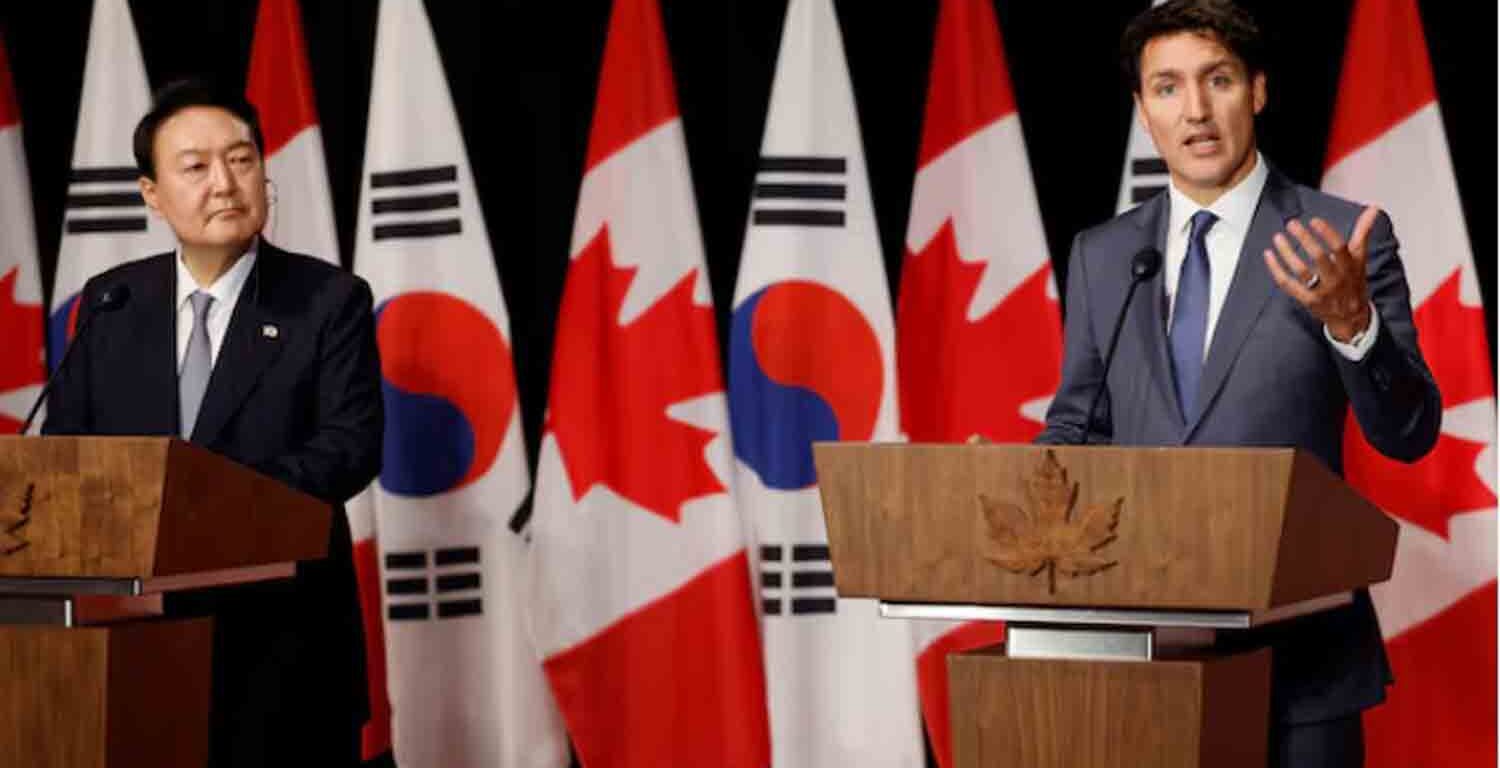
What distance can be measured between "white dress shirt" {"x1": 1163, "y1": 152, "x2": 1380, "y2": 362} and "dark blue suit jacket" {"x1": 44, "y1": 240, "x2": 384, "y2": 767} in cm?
144

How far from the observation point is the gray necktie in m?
3.67

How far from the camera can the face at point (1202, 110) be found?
298 centimetres

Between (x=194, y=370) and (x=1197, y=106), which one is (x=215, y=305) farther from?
(x=1197, y=106)

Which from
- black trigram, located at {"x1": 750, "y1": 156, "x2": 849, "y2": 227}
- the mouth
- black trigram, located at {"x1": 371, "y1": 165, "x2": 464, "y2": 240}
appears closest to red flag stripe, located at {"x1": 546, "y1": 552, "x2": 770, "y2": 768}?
black trigram, located at {"x1": 750, "y1": 156, "x2": 849, "y2": 227}

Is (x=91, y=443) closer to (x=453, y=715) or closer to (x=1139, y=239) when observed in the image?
(x=1139, y=239)

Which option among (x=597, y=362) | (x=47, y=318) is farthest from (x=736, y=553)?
(x=47, y=318)

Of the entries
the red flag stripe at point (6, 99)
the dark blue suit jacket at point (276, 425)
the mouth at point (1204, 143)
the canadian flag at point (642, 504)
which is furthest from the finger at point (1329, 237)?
the red flag stripe at point (6, 99)

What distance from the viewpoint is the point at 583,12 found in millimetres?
5352

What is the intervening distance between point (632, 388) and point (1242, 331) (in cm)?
239

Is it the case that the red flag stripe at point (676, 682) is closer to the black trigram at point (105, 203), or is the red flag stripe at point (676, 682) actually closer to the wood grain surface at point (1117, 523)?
the black trigram at point (105, 203)

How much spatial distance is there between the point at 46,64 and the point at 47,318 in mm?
688

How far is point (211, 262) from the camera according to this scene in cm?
377

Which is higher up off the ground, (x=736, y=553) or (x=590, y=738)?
(x=736, y=553)

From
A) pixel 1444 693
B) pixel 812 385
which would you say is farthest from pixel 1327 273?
pixel 812 385
